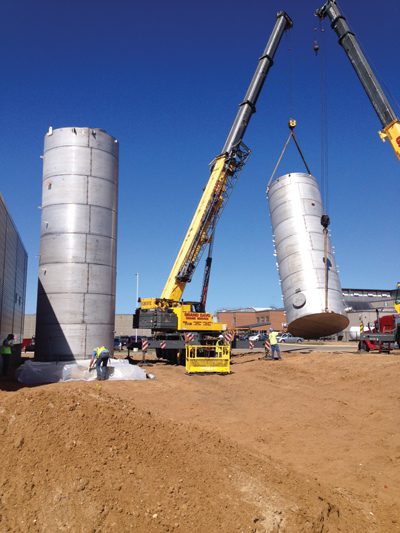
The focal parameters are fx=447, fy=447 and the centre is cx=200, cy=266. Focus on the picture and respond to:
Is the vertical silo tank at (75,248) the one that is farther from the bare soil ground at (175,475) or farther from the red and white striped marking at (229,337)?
the bare soil ground at (175,475)

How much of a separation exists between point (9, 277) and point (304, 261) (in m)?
14.6

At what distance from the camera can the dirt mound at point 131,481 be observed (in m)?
4.74

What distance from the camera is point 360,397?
1371 centimetres

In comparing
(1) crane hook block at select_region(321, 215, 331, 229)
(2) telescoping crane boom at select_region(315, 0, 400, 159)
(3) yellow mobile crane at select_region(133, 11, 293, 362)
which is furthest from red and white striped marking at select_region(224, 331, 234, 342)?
(2) telescoping crane boom at select_region(315, 0, 400, 159)

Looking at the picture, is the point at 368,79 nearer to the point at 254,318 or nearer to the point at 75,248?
the point at 75,248

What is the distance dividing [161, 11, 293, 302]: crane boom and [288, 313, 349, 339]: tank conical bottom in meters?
6.74

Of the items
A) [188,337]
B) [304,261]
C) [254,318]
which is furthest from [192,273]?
[254,318]

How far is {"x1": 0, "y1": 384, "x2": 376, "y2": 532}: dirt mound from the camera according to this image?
4742 millimetres

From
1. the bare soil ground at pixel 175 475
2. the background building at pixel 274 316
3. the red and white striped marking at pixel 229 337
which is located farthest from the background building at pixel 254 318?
the bare soil ground at pixel 175 475

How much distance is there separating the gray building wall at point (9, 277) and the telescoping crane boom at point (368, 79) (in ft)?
55.2

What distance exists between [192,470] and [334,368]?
14.5 meters

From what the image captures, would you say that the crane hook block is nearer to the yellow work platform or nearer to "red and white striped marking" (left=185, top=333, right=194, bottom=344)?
the yellow work platform

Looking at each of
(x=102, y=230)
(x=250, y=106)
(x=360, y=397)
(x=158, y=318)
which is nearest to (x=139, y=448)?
(x=360, y=397)

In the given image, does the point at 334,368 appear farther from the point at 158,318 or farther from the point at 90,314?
the point at 90,314
